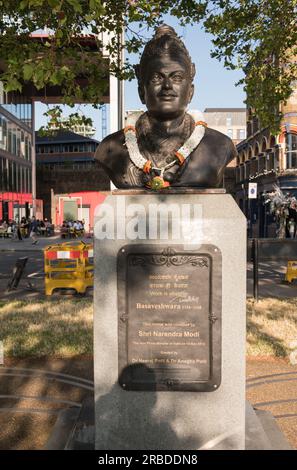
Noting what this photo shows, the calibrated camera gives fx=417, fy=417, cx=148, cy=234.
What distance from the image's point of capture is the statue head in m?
3.35

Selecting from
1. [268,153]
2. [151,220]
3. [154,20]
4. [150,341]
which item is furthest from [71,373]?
[268,153]

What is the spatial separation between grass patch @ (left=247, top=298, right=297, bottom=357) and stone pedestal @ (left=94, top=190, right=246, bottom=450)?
9.52ft

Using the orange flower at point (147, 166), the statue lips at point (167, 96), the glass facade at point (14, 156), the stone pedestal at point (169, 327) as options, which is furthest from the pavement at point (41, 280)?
the glass facade at point (14, 156)

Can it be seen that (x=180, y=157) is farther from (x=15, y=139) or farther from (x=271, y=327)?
(x=15, y=139)

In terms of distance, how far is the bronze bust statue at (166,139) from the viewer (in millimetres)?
3373

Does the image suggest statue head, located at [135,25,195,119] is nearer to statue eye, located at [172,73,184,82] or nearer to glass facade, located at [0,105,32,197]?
statue eye, located at [172,73,184,82]

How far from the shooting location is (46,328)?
695 cm

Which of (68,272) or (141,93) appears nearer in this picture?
(141,93)

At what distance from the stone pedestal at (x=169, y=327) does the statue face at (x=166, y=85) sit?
2.45 ft

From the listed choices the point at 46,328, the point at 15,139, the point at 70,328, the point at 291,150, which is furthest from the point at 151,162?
the point at 15,139

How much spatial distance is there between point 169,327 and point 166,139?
155 cm

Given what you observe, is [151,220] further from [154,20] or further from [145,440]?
[154,20]

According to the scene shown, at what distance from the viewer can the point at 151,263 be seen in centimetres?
319

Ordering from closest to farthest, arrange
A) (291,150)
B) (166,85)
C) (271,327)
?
1. (166,85)
2. (271,327)
3. (291,150)
